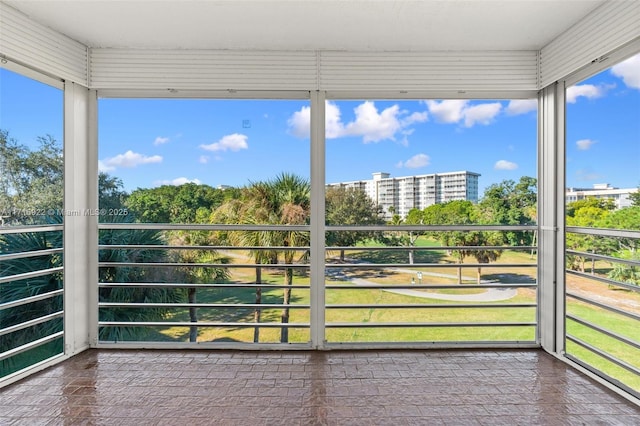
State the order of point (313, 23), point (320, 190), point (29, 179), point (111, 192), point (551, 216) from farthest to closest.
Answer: point (111, 192)
point (320, 190)
point (551, 216)
point (29, 179)
point (313, 23)

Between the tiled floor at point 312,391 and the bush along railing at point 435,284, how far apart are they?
0.95ft

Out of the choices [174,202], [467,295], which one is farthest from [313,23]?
[467,295]

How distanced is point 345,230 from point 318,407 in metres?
1.72

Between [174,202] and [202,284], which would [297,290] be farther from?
[174,202]

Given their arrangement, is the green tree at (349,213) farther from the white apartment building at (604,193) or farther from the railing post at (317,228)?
the white apartment building at (604,193)

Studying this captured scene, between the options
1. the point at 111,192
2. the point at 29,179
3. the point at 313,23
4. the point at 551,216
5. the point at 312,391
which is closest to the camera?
the point at 312,391

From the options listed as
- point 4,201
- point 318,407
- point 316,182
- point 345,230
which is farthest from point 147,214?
point 318,407

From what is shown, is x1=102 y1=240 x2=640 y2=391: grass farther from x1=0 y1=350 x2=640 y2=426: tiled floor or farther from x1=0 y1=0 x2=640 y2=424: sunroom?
x1=0 y1=350 x2=640 y2=426: tiled floor

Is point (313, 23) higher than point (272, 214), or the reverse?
point (313, 23)

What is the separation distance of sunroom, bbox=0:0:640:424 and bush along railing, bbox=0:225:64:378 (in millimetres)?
18

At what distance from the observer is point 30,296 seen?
3.47 m

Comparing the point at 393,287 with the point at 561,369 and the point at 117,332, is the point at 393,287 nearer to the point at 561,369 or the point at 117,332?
the point at 561,369

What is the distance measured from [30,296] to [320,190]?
273 cm

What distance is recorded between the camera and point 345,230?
3971 mm
